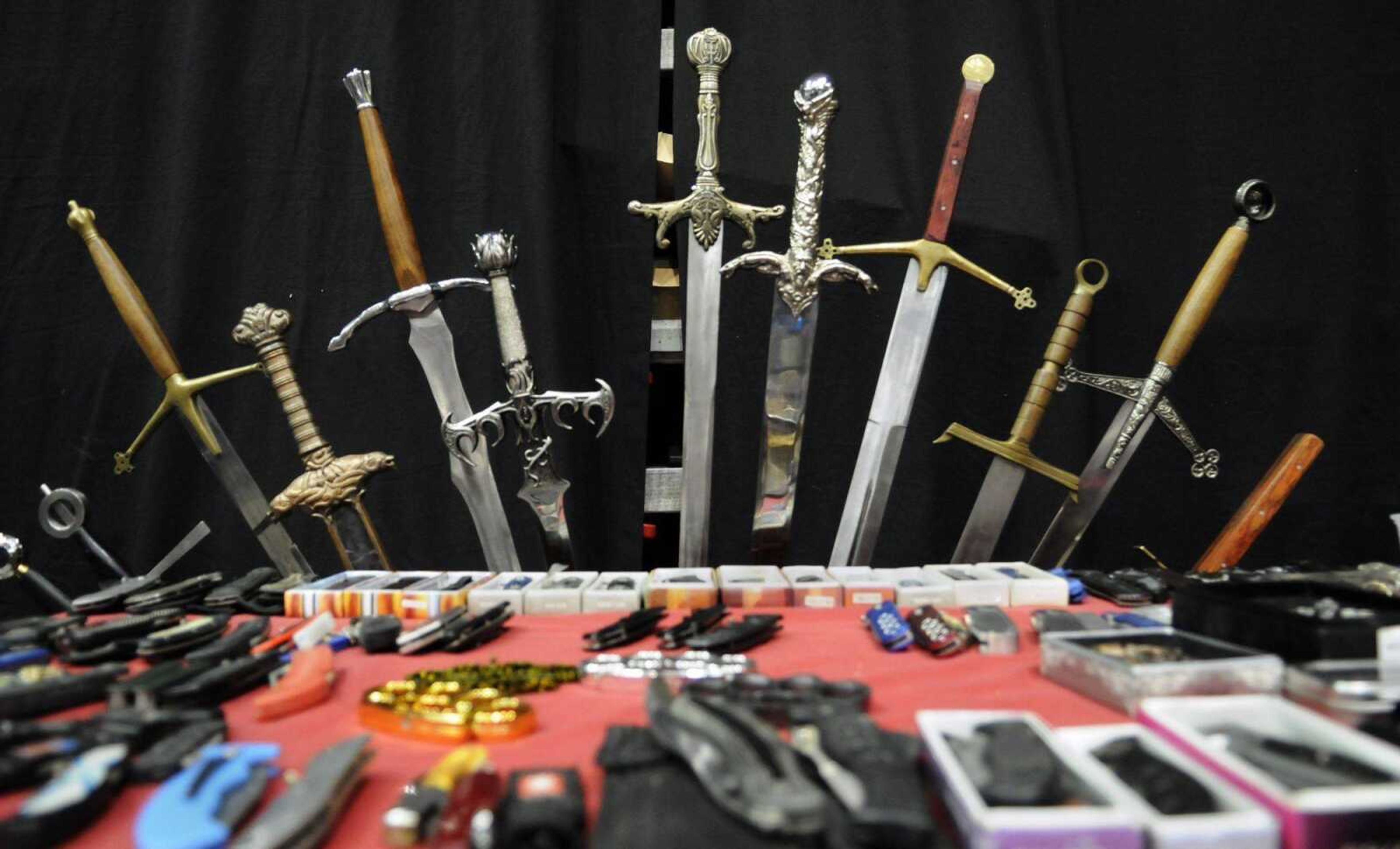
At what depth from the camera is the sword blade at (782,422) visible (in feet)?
5.87

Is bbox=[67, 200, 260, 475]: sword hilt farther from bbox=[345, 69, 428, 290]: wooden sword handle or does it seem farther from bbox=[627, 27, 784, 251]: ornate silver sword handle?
bbox=[627, 27, 784, 251]: ornate silver sword handle

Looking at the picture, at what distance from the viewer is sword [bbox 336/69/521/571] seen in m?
1.73

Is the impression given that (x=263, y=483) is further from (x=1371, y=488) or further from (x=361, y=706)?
(x=1371, y=488)

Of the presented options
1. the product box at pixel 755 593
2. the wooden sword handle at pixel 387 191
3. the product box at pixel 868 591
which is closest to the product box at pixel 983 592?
the product box at pixel 868 591

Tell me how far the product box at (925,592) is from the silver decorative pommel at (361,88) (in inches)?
55.2

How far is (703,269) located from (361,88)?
78 cm

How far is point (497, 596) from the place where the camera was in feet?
4.83

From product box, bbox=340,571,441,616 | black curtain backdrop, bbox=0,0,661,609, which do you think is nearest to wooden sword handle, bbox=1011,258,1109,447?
black curtain backdrop, bbox=0,0,661,609

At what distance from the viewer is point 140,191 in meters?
2.32

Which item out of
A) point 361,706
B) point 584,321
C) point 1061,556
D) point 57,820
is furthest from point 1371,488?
point 57,820

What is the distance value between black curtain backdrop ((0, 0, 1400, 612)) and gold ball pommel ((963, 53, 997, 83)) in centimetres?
60

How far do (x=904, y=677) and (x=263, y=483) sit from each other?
1.89 meters

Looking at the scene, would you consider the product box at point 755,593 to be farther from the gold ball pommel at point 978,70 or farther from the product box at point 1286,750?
the gold ball pommel at point 978,70

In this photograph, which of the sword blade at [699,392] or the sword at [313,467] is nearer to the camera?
the sword at [313,467]
